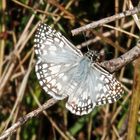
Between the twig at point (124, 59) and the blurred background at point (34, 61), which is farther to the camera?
the blurred background at point (34, 61)

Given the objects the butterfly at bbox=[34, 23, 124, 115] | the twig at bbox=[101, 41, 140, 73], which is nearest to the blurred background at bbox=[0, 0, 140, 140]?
the butterfly at bbox=[34, 23, 124, 115]

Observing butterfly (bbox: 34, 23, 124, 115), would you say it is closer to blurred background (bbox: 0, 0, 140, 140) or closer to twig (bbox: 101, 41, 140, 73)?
twig (bbox: 101, 41, 140, 73)

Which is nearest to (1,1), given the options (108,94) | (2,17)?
(2,17)

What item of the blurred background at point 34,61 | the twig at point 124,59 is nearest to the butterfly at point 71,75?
the twig at point 124,59

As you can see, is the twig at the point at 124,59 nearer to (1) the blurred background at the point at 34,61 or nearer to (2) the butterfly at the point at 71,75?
(2) the butterfly at the point at 71,75

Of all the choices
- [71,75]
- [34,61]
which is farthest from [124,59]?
[34,61]

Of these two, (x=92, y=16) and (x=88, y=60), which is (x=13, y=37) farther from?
(x=88, y=60)
